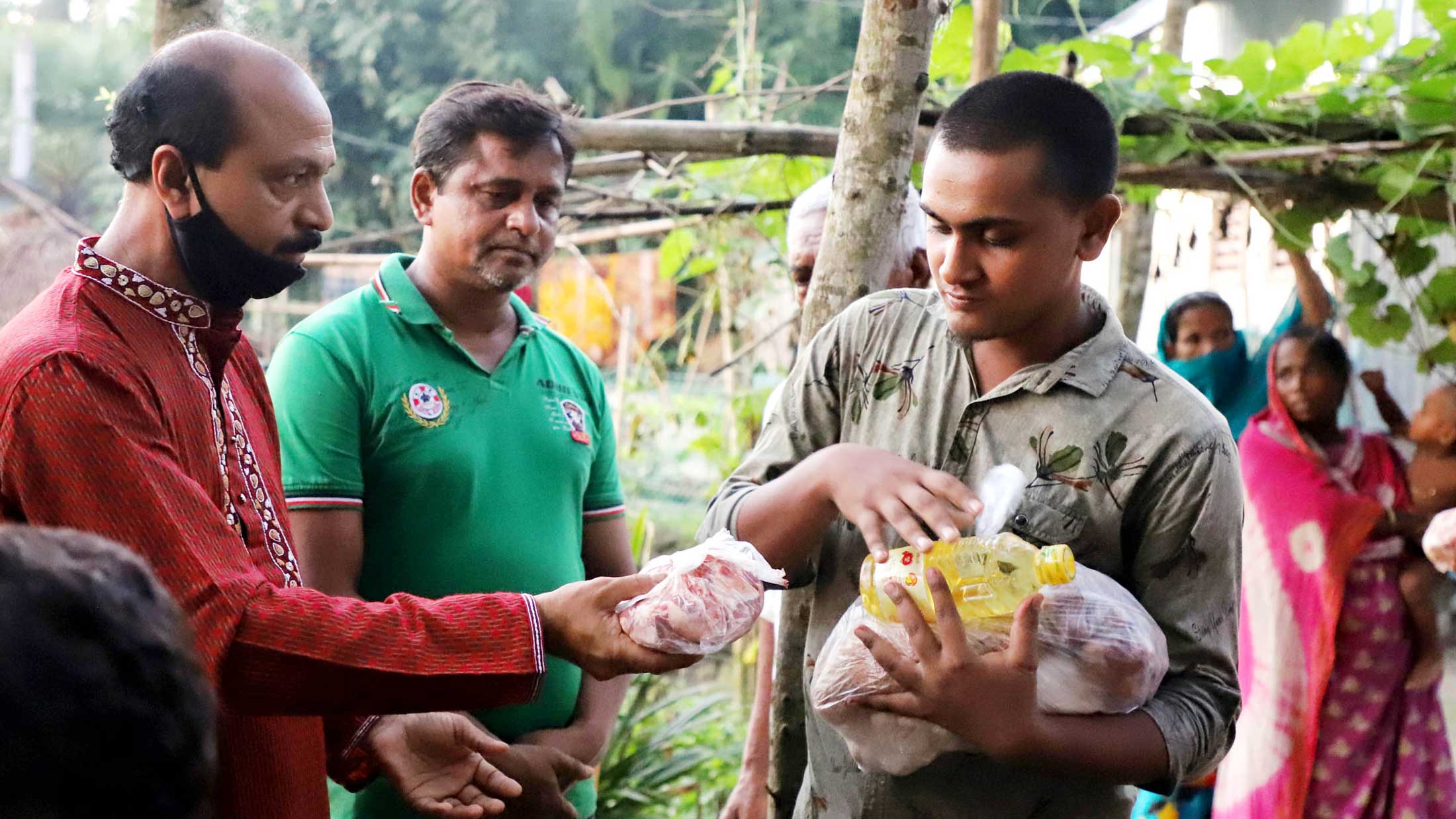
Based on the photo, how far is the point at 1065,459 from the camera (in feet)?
6.20

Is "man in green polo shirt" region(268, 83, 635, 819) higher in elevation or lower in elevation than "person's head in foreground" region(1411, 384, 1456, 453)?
higher

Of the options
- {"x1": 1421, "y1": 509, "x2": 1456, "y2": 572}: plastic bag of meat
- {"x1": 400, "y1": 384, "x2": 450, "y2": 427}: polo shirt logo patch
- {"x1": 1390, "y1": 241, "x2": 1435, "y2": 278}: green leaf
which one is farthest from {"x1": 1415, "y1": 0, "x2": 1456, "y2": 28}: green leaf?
{"x1": 400, "y1": 384, "x2": 450, "y2": 427}: polo shirt logo patch

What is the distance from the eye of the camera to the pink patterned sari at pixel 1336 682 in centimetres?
448

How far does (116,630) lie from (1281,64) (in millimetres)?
3904

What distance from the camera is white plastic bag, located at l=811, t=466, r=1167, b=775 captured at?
1.71 m

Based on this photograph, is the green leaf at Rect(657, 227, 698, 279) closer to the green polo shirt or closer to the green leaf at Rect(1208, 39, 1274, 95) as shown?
the green leaf at Rect(1208, 39, 1274, 95)

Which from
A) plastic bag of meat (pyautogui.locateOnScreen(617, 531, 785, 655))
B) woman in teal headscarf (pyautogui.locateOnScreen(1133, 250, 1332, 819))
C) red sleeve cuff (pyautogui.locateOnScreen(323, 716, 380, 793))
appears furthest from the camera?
woman in teal headscarf (pyautogui.locateOnScreen(1133, 250, 1332, 819))

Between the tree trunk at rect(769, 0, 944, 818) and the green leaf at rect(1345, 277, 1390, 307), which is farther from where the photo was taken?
the green leaf at rect(1345, 277, 1390, 307)

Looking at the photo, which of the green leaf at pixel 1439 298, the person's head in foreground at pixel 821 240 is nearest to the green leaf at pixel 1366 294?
the green leaf at pixel 1439 298

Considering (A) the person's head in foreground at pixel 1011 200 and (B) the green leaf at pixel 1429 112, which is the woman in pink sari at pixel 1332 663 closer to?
(B) the green leaf at pixel 1429 112

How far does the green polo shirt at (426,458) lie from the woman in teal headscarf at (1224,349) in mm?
3253

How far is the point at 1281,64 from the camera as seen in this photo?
12.9 feet

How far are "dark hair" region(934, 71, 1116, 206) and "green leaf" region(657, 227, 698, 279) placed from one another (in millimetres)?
3215

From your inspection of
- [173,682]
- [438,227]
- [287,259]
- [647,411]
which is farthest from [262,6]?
[173,682]
